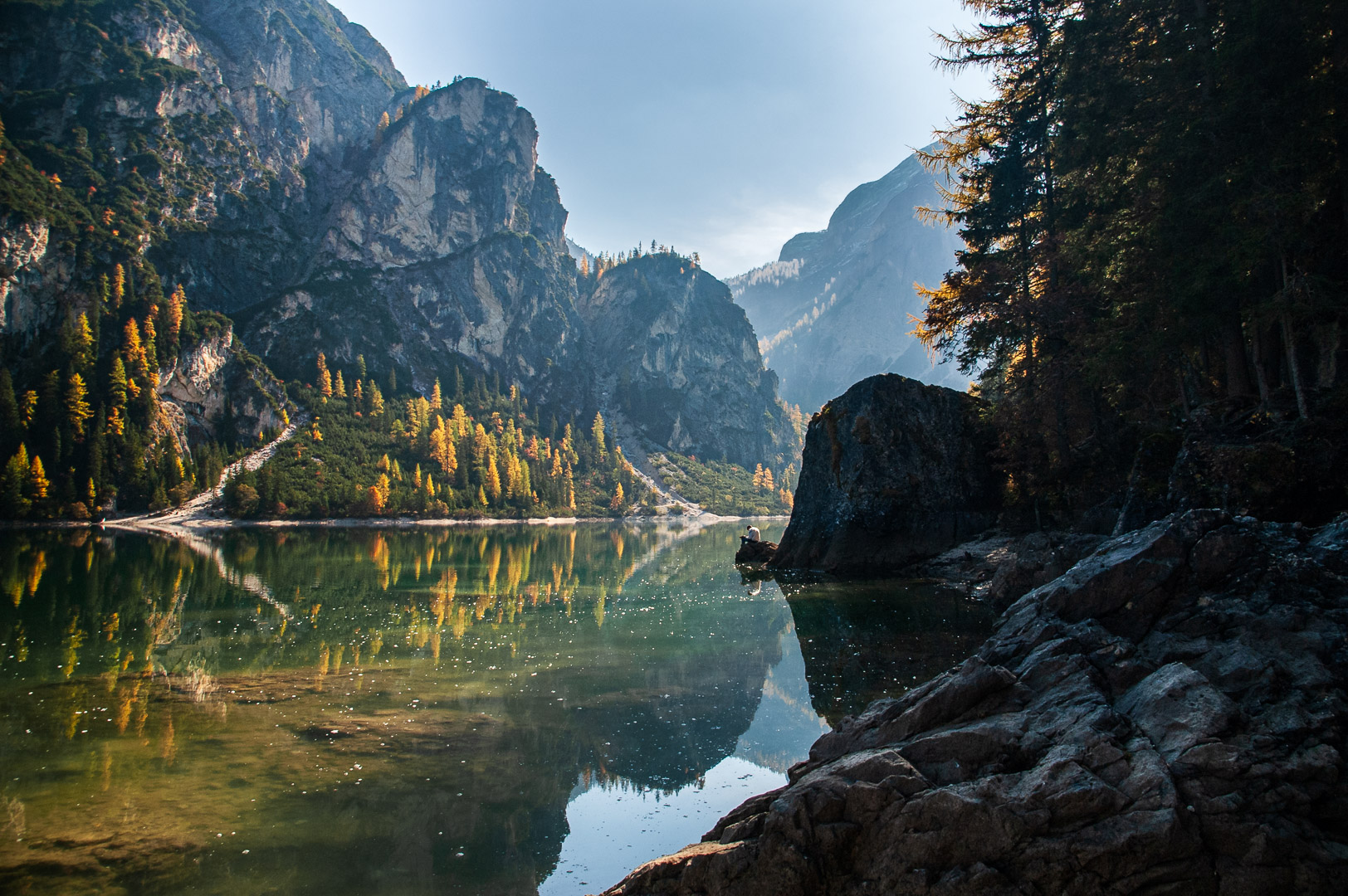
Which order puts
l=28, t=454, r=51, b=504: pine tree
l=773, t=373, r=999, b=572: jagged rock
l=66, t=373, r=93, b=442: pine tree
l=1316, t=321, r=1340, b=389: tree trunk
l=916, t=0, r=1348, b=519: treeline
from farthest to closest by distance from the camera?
l=66, t=373, r=93, b=442: pine tree, l=28, t=454, r=51, b=504: pine tree, l=773, t=373, r=999, b=572: jagged rock, l=1316, t=321, r=1340, b=389: tree trunk, l=916, t=0, r=1348, b=519: treeline

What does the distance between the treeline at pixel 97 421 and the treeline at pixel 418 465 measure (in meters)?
10.6

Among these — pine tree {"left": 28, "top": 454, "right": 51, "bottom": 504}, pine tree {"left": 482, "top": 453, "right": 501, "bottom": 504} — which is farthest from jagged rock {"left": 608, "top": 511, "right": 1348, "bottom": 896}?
pine tree {"left": 482, "top": 453, "right": 501, "bottom": 504}

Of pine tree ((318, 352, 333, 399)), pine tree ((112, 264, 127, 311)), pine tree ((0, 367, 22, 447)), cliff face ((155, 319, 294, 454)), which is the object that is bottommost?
pine tree ((0, 367, 22, 447))

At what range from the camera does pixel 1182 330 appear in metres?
19.1

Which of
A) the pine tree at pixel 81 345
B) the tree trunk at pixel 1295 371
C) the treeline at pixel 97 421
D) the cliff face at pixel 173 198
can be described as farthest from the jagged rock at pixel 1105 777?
the cliff face at pixel 173 198

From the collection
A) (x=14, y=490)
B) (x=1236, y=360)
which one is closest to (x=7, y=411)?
(x=14, y=490)

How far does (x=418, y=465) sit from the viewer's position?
140875 millimetres

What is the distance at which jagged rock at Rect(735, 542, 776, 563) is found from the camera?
1768 inches

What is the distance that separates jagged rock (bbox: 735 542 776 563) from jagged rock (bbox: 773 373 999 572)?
270 inches

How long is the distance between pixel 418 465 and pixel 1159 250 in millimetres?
140072

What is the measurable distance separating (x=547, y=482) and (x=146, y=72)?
140 meters

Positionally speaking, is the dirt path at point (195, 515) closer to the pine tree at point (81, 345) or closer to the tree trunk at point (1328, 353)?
the pine tree at point (81, 345)

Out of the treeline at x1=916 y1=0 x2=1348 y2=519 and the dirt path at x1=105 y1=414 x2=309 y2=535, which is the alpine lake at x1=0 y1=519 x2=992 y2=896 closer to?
the treeline at x1=916 y1=0 x2=1348 y2=519

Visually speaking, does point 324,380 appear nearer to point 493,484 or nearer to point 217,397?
point 217,397
